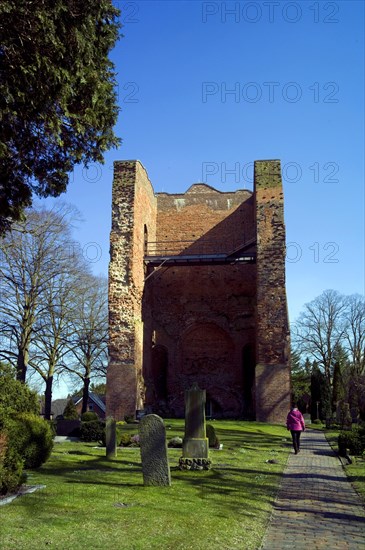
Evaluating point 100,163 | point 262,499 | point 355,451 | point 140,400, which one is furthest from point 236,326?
point 262,499

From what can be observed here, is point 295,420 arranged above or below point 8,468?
above

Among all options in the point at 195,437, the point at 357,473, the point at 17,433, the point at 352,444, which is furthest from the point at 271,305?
the point at 17,433

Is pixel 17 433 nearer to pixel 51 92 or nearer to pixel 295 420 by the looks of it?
pixel 51 92

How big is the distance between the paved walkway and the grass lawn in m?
0.25

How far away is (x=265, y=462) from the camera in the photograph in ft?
44.9

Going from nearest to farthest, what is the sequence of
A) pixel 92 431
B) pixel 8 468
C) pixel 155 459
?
1. pixel 8 468
2. pixel 155 459
3. pixel 92 431

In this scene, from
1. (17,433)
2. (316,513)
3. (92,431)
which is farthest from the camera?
(92,431)

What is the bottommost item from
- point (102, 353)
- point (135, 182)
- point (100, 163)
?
point (102, 353)

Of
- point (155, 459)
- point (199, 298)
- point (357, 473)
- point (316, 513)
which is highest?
point (199, 298)

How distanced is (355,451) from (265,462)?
11.3 ft

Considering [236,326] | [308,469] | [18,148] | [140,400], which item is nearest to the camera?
[18,148]

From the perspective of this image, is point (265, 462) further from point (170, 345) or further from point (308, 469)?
point (170, 345)

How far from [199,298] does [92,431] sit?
54.0 ft

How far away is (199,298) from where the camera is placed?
113 feet
